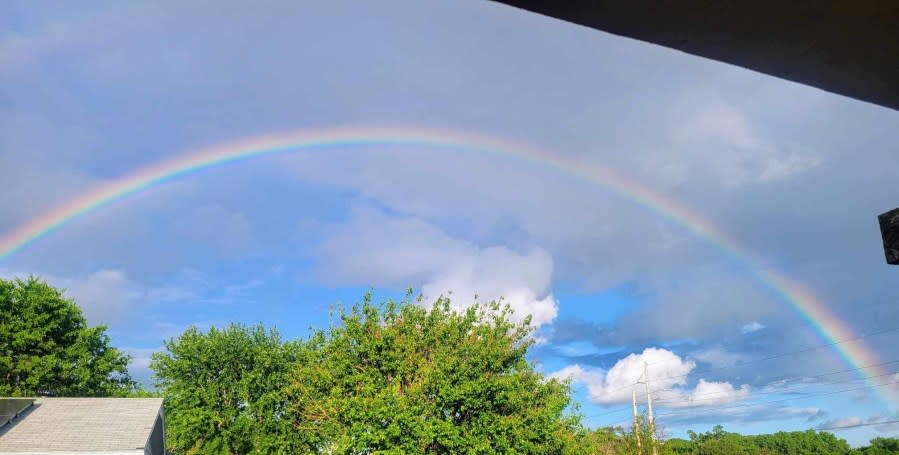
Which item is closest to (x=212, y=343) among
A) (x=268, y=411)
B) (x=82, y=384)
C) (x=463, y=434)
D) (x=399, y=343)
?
(x=268, y=411)

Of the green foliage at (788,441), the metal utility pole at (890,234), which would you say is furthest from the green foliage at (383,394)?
the green foliage at (788,441)

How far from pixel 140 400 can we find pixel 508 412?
15.1m

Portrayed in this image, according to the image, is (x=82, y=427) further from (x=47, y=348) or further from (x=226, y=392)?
(x=47, y=348)

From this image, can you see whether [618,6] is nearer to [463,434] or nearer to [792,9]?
[792,9]

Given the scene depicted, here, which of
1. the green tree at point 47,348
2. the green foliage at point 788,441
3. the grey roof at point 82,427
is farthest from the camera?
the green foliage at point 788,441

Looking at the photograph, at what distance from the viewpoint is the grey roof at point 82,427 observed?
66.1 ft

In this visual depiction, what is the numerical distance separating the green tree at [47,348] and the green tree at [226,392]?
28.1 ft

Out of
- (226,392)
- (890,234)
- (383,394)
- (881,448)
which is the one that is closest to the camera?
(890,234)

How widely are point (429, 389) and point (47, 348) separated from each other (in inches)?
1232

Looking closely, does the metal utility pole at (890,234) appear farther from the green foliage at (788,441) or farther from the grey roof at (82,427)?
the green foliage at (788,441)

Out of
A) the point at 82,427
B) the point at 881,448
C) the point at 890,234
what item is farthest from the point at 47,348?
the point at 881,448

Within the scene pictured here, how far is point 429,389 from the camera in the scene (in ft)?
74.4

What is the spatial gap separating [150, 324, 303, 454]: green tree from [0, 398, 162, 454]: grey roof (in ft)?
32.2

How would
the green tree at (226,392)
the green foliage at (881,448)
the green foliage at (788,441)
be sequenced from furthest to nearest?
the green foliage at (788,441) < the green foliage at (881,448) < the green tree at (226,392)
